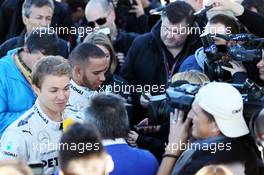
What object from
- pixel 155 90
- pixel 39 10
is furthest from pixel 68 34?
pixel 155 90

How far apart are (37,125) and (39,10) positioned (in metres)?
2.00

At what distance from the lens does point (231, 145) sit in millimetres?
3920

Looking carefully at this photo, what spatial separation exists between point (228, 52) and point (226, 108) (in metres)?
0.91

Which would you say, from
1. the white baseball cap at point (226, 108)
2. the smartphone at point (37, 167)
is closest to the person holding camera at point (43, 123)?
the smartphone at point (37, 167)

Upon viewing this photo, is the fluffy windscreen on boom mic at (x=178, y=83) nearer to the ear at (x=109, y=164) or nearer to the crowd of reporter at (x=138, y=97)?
the crowd of reporter at (x=138, y=97)

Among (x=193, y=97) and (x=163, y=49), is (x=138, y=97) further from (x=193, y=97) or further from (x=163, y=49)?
(x=193, y=97)

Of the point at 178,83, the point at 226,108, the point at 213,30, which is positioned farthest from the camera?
the point at 213,30

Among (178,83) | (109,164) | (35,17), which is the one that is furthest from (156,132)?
(35,17)

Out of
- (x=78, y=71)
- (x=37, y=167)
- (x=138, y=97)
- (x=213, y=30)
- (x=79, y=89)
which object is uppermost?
(x=213, y=30)

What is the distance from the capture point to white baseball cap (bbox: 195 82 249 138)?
3895 mm

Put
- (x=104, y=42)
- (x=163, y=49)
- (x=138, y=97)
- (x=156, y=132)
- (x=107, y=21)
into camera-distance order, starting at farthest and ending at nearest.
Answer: (x=107, y=21) < (x=163, y=49) < (x=138, y=97) < (x=104, y=42) < (x=156, y=132)

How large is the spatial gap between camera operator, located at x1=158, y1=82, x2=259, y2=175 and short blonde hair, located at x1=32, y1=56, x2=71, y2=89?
889mm

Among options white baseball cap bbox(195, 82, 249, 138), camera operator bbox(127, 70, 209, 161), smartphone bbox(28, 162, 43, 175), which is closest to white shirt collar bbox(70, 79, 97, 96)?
camera operator bbox(127, 70, 209, 161)

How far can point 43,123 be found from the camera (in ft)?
14.0
